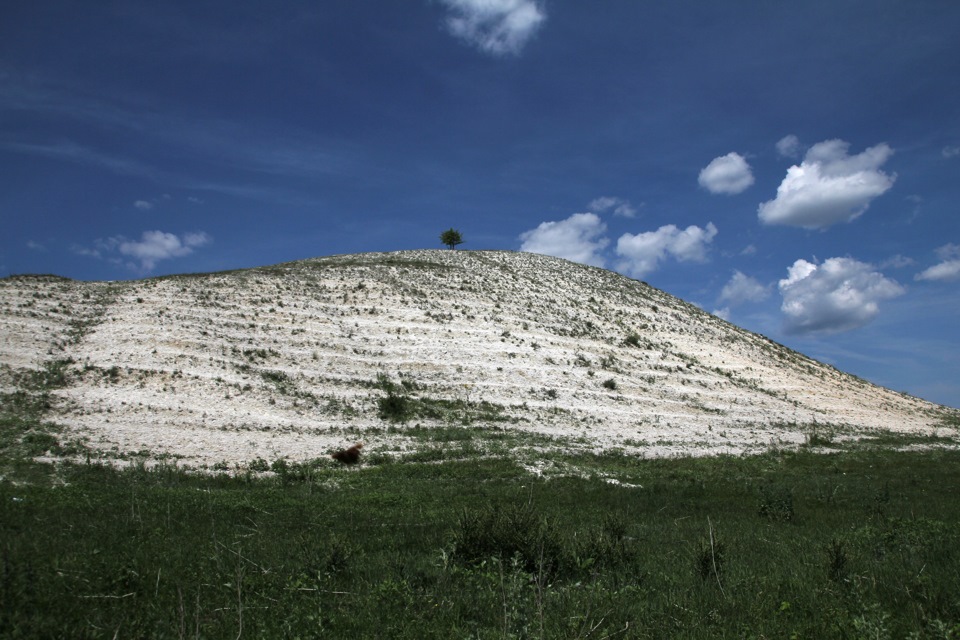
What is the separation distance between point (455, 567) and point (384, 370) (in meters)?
28.3

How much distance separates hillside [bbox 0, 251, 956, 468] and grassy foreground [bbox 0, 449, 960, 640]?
1018 centimetres

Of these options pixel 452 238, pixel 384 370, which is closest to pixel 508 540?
pixel 384 370

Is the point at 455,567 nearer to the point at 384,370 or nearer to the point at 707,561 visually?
the point at 707,561

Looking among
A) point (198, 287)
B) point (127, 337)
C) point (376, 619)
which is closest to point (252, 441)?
point (127, 337)

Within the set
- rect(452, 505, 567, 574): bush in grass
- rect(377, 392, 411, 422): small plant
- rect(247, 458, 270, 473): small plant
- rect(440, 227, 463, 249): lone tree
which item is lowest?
rect(247, 458, 270, 473): small plant

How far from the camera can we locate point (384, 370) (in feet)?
120

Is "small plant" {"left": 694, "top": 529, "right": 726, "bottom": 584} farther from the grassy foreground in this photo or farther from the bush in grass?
the bush in grass

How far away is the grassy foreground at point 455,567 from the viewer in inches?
259

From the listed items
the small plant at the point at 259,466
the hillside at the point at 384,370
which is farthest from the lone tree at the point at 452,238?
the small plant at the point at 259,466

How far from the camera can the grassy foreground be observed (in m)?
6.57

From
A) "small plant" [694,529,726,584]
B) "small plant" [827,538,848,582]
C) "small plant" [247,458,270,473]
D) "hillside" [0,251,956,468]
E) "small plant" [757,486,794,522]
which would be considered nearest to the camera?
"small plant" [827,538,848,582]

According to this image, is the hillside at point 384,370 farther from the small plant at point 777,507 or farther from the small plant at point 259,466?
the small plant at point 777,507

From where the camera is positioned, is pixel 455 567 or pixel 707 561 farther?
pixel 707 561

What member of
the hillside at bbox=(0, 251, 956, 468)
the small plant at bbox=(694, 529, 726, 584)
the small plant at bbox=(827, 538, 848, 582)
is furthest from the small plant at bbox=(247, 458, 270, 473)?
the small plant at bbox=(827, 538, 848, 582)
